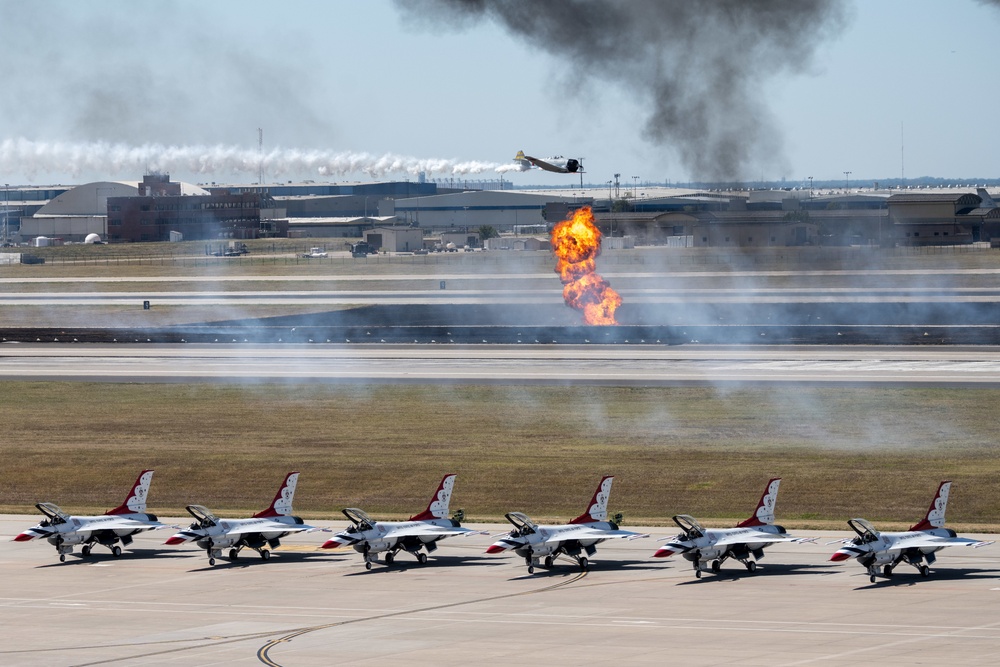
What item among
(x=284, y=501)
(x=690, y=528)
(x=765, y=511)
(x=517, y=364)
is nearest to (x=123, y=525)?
(x=284, y=501)

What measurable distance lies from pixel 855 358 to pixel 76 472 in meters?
53.3

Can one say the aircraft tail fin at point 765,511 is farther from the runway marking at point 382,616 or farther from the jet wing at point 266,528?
the jet wing at point 266,528

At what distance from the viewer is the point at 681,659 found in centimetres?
3497

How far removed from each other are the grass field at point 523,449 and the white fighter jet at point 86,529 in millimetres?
7648

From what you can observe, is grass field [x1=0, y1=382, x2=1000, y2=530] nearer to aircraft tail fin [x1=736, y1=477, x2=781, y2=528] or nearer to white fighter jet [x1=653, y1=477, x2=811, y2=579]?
aircraft tail fin [x1=736, y1=477, x2=781, y2=528]

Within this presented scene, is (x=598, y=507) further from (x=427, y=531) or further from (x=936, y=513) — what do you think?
(x=936, y=513)

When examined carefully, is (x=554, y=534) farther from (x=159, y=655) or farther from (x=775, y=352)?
(x=775, y=352)

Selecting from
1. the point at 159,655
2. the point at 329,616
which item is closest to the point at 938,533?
the point at 329,616

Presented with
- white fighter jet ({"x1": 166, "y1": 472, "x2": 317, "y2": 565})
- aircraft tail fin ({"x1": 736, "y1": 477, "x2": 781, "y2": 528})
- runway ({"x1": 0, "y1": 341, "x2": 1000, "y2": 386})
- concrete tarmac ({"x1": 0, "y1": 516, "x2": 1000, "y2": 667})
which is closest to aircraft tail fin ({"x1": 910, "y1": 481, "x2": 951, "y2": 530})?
concrete tarmac ({"x1": 0, "y1": 516, "x2": 1000, "y2": 667})

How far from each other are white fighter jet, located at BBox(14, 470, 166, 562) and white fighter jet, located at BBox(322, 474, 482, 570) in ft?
28.7

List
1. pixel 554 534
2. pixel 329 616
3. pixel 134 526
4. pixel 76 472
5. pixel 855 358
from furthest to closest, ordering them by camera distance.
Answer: pixel 855 358
pixel 76 472
pixel 134 526
pixel 554 534
pixel 329 616

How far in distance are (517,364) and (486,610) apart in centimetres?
5231

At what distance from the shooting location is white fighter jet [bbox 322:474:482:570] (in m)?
48.8

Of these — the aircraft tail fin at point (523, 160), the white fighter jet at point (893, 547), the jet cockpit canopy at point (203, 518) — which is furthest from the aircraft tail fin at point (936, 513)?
the aircraft tail fin at point (523, 160)
